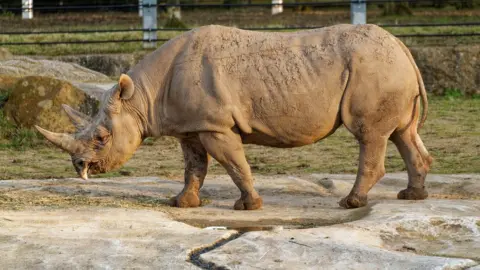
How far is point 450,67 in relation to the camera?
16.1m

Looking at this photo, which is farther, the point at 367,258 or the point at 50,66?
the point at 50,66

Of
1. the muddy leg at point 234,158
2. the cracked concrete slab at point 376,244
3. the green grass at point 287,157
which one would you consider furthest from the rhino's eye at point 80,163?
the cracked concrete slab at point 376,244

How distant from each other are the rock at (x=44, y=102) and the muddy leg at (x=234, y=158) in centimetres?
454

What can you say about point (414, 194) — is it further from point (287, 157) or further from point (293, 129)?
point (287, 157)

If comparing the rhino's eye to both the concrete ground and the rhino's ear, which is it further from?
the rhino's ear

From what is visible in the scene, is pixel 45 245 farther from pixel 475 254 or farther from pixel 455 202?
pixel 455 202

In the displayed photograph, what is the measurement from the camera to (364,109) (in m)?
8.53

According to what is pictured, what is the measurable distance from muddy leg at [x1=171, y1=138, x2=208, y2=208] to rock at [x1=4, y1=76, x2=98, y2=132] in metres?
4.05

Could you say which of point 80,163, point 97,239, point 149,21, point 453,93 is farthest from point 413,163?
point 149,21

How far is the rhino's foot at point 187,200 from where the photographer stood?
29.0 ft

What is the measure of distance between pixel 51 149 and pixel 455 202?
18.7 ft

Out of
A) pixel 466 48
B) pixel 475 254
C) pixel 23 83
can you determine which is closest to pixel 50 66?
pixel 23 83

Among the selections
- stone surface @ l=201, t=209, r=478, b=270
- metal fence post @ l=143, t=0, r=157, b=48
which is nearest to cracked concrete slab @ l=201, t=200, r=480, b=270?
stone surface @ l=201, t=209, r=478, b=270

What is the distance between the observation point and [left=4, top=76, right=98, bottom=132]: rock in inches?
507
